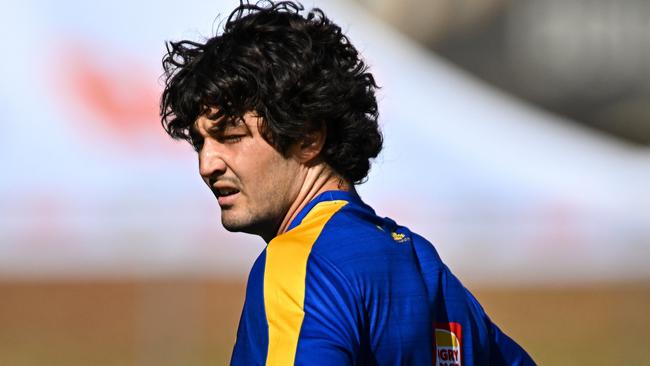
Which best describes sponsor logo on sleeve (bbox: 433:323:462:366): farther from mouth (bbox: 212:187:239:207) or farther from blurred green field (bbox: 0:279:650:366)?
blurred green field (bbox: 0:279:650:366)

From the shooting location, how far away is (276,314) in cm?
199

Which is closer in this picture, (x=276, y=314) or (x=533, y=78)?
(x=276, y=314)

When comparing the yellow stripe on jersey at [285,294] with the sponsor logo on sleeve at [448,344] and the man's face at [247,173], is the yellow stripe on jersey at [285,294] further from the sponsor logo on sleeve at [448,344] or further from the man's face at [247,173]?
the sponsor logo on sleeve at [448,344]

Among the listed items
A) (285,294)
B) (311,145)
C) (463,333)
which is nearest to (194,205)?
(311,145)

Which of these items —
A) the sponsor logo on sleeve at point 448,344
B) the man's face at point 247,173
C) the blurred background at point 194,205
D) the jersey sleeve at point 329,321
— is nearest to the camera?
the jersey sleeve at point 329,321

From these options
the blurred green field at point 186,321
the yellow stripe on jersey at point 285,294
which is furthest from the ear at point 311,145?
the blurred green field at point 186,321

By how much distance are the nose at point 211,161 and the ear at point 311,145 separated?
16 centimetres

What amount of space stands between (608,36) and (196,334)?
20.1 ft

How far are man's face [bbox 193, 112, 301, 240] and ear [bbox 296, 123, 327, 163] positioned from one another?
3cm

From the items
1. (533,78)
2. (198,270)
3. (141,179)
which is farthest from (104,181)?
(533,78)

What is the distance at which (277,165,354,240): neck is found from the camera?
2.29m

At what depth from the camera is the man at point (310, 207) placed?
199 centimetres

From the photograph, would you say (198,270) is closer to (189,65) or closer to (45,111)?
(45,111)

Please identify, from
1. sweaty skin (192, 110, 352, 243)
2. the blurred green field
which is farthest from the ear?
the blurred green field
